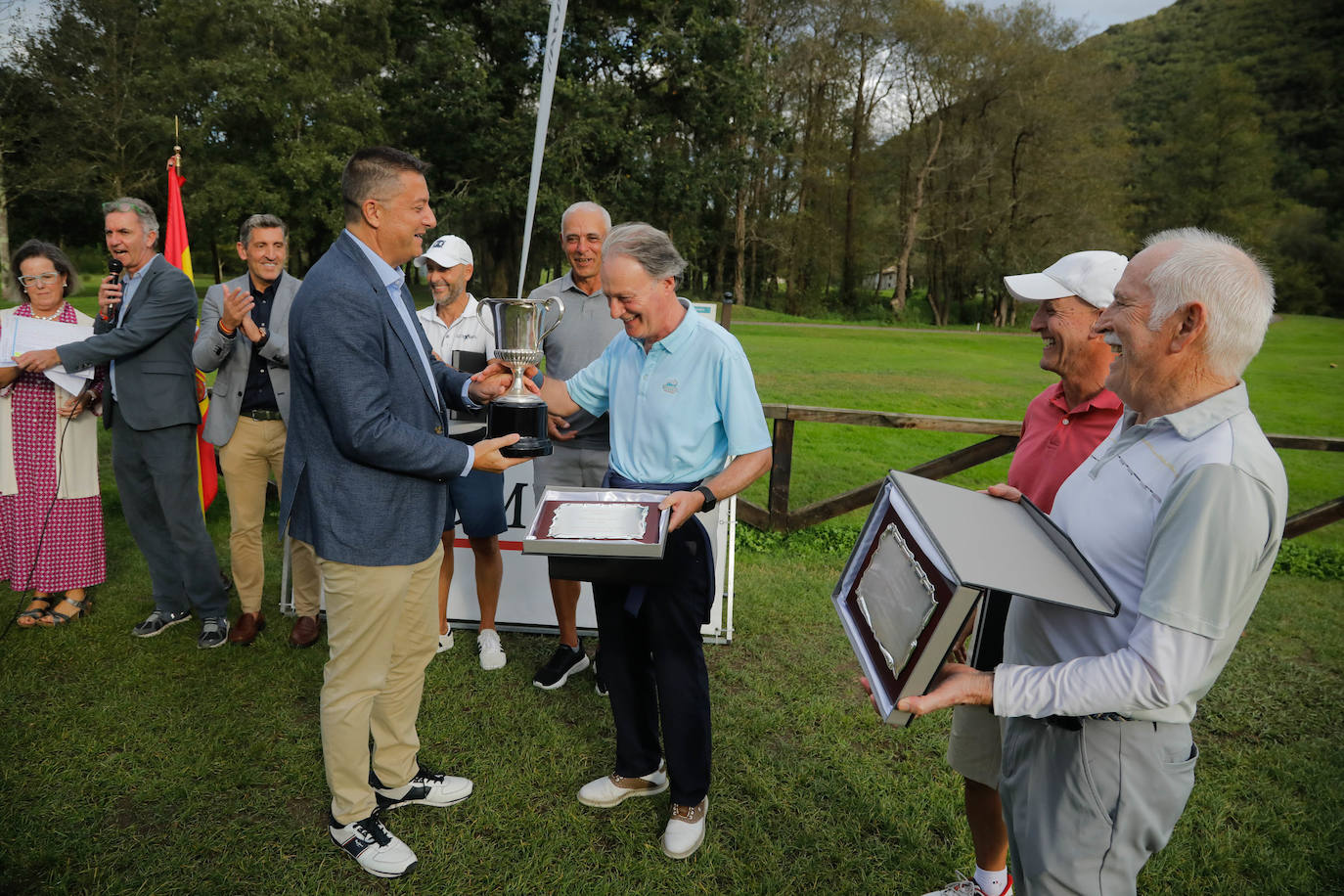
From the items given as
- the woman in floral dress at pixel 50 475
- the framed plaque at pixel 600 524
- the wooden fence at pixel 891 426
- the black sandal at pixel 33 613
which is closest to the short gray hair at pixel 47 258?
the woman in floral dress at pixel 50 475

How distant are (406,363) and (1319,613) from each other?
655 centimetres

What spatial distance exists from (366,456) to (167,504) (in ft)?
9.15

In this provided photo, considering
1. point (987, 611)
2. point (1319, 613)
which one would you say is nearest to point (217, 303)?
point (987, 611)

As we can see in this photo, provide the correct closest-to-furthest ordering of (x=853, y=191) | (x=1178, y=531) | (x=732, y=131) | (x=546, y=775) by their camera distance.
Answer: (x=1178, y=531)
(x=546, y=775)
(x=732, y=131)
(x=853, y=191)

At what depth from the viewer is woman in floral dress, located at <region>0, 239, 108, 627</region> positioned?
4.63m

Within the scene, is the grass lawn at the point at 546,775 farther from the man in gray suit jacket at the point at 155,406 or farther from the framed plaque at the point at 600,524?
the framed plaque at the point at 600,524

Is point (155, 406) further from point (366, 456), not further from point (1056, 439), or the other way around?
point (1056, 439)

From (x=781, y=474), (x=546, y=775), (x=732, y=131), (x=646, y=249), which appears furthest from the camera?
(x=732, y=131)

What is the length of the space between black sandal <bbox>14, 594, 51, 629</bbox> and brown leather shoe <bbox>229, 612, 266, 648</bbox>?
3.74 feet

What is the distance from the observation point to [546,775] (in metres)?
3.41

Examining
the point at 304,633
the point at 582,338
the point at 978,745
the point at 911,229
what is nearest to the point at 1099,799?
the point at 978,745

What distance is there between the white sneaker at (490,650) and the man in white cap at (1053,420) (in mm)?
A: 2629

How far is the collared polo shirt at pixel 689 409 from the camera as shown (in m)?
2.77

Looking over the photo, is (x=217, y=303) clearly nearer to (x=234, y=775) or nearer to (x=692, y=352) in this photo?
(x=234, y=775)
